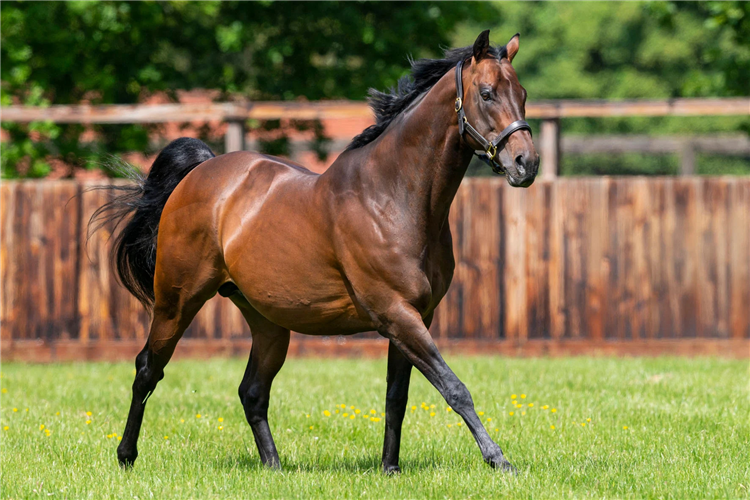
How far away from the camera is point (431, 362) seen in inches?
189

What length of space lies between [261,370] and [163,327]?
65cm

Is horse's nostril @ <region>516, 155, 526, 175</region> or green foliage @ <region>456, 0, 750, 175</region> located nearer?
horse's nostril @ <region>516, 155, 526, 175</region>

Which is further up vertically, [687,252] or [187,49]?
[187,49]

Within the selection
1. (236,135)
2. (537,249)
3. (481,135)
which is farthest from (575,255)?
(481,135)

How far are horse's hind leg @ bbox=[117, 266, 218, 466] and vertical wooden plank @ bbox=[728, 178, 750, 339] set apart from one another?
21.5 ft

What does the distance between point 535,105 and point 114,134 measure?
685 centimetres

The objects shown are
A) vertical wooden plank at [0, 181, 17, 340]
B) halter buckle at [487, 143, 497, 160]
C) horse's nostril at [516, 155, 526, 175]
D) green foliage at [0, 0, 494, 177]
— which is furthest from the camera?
green foliage at [0, 0, 494, 177]

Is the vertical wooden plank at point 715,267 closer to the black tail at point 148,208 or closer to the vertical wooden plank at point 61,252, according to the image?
the black tail at point 148,208

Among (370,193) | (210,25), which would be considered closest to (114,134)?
Answer: (210,25)

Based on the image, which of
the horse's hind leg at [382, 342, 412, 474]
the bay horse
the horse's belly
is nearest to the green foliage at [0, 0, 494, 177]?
the bay horse

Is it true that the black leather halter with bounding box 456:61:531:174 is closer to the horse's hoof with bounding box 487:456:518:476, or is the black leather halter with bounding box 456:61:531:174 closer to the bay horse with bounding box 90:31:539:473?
the bay horse with bounding box 90:31:539:473

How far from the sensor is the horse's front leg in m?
4.69

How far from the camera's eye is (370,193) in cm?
507

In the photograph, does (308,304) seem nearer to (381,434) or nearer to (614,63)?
(381,434)
